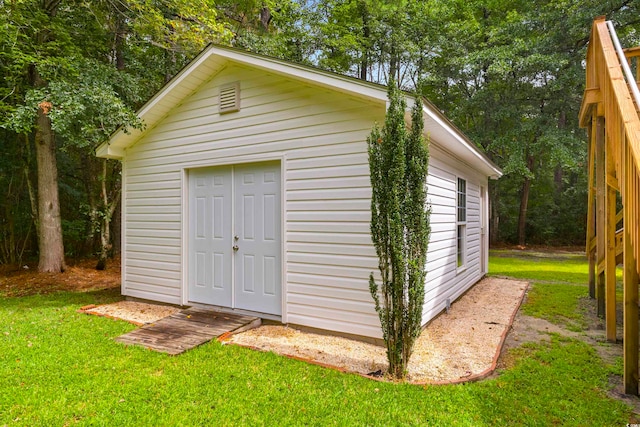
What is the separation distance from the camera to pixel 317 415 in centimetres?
261

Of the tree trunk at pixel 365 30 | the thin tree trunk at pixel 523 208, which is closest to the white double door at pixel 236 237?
the tree trunk at pixel 365 30

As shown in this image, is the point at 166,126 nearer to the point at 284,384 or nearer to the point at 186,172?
the point at 186,172

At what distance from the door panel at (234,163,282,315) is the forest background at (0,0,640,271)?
2337 millimetres

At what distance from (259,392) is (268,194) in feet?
8.51

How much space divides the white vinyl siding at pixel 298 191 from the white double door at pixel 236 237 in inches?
7.3

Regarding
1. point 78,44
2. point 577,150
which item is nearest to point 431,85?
point 577,150

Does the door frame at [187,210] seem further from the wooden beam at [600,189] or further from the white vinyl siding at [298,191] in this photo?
the wooden beam at [600,189]

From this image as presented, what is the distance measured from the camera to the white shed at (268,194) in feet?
13.6

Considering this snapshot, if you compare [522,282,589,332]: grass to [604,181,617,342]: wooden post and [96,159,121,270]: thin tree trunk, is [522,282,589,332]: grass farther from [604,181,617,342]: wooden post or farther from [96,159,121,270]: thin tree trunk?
[96,159,121,270]: thin tree trunk

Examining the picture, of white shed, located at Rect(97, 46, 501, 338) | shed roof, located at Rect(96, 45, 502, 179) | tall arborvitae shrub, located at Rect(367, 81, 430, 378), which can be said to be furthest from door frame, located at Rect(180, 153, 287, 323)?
tall arborvitae shrub, located at Rect(367, 81, 430, 378)

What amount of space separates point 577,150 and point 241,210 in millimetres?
12851

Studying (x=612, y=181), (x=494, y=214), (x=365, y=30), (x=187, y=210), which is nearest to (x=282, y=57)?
(x=365, y=30)

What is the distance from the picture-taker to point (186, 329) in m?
4.45

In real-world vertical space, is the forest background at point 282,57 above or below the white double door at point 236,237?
above
